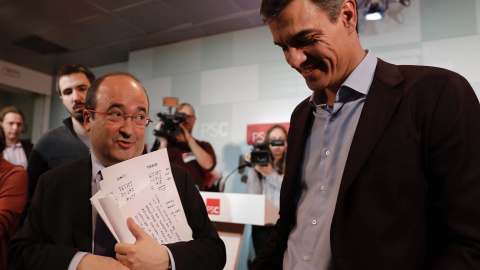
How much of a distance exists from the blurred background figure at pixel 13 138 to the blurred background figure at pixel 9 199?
7.95 feet

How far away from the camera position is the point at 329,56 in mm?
907

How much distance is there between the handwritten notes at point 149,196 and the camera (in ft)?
3.11

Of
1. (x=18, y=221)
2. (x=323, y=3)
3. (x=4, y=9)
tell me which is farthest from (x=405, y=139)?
(x=4, y=9)

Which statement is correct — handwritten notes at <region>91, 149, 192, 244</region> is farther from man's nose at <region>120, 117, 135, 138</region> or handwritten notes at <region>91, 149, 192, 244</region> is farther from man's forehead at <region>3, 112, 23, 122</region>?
man's forehead at <region>3, 112, 23, 122</region>

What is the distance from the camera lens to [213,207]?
1.82 m

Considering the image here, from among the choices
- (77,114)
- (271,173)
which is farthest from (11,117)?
(271,173)

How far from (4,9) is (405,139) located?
5096mm

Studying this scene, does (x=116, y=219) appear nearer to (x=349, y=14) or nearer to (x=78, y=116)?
(x=349, y=14)

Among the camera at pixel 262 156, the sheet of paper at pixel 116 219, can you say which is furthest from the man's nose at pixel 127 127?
the camera at pixel 262 156

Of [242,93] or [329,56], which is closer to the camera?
[329,56]

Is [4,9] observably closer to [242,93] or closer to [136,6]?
[136,6]

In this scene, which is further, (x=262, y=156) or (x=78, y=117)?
(x=262, y=156)

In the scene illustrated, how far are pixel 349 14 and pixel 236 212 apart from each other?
114 centimetres

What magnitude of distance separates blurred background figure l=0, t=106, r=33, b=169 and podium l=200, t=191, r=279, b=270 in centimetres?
313
